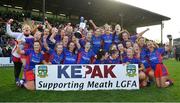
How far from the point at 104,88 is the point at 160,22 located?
1599 inches

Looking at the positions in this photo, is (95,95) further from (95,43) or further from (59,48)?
(95,43)

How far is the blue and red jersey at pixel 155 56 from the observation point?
30.6 feet

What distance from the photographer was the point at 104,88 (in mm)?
8836

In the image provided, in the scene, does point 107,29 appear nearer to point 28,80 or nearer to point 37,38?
point 37,38

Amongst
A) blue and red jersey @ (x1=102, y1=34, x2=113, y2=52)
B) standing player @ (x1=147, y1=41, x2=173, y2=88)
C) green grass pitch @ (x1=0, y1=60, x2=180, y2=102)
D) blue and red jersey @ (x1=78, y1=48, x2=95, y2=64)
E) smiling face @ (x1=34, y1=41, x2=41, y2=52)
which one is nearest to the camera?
green grass pitch @ (x1=0, y1=60, x2=180, y2=102)

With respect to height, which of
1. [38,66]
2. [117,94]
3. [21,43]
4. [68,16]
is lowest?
[117,94]

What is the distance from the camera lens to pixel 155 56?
9.32 metres

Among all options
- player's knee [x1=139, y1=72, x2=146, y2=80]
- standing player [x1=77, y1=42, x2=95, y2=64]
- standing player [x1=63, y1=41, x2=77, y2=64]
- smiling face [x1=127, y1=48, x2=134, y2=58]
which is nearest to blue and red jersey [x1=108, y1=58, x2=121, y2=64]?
smiling face [x1=127, y1=48, x2=134, y2=58]

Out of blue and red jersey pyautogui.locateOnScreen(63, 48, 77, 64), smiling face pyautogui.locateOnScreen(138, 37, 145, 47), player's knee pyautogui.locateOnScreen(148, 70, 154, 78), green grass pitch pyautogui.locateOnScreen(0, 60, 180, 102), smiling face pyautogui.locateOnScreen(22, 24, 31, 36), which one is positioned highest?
smiling face pyautogui.locateOnScreen(22, 24, 31, 36)

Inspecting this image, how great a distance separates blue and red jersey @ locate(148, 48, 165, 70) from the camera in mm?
9320

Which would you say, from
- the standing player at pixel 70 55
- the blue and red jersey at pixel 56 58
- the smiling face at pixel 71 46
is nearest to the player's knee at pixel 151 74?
the standing player at pixel 70 55

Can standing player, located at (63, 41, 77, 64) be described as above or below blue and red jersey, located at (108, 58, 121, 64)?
above

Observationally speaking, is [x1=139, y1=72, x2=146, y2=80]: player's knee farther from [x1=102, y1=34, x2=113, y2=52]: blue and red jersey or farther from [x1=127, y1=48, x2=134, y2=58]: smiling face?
[x1=102, y1=34, x2=113, y2=52]: blue and red jersey

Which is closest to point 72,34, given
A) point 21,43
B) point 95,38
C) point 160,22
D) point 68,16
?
point 95,38
